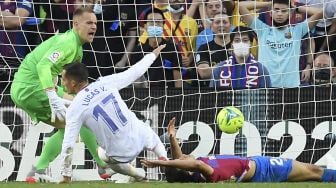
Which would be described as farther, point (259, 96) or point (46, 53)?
point (259, 96)

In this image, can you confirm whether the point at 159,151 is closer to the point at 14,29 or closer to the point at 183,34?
the point at 183,34

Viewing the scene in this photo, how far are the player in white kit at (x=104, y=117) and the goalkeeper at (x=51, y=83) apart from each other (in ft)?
3.09

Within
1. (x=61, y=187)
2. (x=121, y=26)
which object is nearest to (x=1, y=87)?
(x=121, y=26)

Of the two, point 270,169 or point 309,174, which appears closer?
point 270,169

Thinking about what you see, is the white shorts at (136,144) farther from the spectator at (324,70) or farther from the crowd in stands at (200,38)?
the spectator at (324,70)

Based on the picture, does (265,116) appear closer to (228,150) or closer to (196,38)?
(228,150)

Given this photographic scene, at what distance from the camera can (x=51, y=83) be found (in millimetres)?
11742

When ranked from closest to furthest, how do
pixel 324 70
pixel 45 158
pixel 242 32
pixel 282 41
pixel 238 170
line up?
pixel 238 170 → pixel 45 158 → pixel 324 70 → pixel 282 41 → pixel 242 32

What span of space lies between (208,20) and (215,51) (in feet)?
1.85

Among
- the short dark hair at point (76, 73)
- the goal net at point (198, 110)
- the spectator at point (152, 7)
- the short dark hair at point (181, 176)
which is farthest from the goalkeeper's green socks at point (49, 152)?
the spectator at point (152, 7)

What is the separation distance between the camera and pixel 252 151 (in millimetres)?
13984

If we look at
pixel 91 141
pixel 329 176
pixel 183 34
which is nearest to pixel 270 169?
pixel 329 176

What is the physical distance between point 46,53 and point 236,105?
10.9ft

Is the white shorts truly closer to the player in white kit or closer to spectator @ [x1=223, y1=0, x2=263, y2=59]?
the player in white kit
